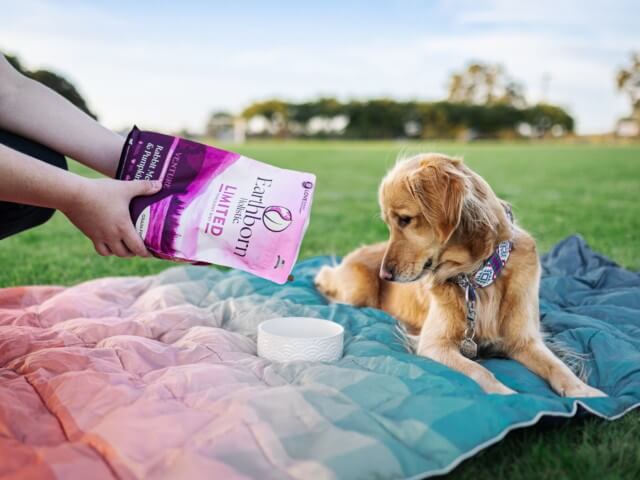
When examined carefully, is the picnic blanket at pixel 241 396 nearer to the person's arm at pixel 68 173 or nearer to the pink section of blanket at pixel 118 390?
the pink section of blanket at pixel 118 390

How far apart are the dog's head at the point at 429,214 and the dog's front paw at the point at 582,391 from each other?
2.23 feet

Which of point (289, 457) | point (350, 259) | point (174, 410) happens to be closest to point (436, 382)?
point (289, 457)

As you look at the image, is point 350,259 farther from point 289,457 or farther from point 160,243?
point 289,457

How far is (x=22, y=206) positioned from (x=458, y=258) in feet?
6.59

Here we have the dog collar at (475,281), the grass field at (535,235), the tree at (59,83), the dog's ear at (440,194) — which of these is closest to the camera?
the grass field at (535,235)

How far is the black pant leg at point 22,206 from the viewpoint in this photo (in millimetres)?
2597

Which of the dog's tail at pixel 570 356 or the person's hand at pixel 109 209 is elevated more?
the person's hand at pixel 109 209

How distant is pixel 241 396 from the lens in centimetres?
198

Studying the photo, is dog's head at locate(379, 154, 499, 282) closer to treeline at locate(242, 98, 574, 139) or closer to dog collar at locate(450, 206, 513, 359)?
dog collar at locate(450, 206, 513, 359)

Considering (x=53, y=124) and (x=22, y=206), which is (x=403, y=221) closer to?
(x=53, y=124)

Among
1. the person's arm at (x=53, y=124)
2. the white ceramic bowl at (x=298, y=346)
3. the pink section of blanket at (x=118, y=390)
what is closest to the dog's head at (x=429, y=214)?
the white ceramic bowl at (x=298, y=346)

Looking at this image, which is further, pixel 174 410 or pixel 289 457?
pixel 174 410

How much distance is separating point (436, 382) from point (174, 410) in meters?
0.92

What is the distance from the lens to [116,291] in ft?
11.7
